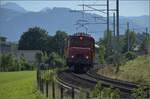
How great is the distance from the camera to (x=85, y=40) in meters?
48.6

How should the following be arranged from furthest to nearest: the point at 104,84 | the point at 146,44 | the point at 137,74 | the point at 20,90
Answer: the point at 146,44 < the point at 137,74 < the point at 20,90 < the point at 104,84

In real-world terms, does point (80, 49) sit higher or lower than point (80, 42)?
lower

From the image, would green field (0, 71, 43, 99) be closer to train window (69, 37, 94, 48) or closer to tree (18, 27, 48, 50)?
train window (69, 37, 94, 48)

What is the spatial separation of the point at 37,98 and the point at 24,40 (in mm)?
125176

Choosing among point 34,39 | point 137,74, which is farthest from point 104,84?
point 34,39

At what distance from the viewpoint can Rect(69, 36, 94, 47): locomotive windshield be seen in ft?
159

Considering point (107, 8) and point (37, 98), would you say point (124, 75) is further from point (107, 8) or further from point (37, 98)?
point (37, 98)

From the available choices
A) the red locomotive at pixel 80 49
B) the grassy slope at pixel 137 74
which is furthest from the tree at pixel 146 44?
the red locomotive at pixel 80 49

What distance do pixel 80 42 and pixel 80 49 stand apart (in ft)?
2.27

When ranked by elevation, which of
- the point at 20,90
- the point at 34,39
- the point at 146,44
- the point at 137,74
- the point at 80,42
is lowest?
the point at 34,39

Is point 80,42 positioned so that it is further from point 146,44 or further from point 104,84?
point 146,44

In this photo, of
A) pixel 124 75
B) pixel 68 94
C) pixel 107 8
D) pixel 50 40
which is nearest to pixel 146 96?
pixel 68 94

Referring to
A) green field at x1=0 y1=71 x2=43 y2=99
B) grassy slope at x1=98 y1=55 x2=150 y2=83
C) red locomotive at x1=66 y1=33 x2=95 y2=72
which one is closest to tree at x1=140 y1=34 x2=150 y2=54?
grassy slope at x1=98 y1=55 x2=150 y2=83

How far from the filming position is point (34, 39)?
5728 inches
